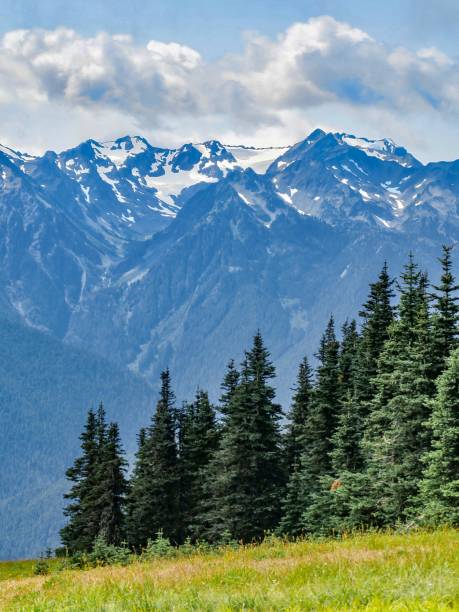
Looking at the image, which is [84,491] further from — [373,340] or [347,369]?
[373,340]

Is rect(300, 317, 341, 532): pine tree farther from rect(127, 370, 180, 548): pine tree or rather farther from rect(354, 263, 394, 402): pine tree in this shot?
rect(127, 370, 180, 548): pine tree

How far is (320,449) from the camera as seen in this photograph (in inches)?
1866

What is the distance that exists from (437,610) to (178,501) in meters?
51.7

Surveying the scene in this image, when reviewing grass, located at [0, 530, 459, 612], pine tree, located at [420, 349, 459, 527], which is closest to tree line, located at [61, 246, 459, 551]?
pine tree, located at [420, 349, 459, 527]

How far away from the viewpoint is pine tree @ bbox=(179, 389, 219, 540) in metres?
56.5

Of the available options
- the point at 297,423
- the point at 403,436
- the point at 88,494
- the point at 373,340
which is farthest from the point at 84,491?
the point at 403,436

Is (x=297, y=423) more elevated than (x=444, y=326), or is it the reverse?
(x=444, y=326)

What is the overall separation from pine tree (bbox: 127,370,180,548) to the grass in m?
41.7

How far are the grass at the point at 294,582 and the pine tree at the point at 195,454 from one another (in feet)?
135

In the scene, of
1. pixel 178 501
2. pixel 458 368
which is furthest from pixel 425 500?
pixel 178 501

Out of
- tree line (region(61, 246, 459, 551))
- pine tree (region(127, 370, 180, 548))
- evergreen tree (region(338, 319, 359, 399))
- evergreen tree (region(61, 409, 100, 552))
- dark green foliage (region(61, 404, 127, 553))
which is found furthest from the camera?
evergreen tree (region(61, 409, 100, 552))

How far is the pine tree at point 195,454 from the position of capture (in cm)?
5647

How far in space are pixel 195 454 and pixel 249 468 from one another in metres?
11.0

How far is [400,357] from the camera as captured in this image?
36500 millimetres
